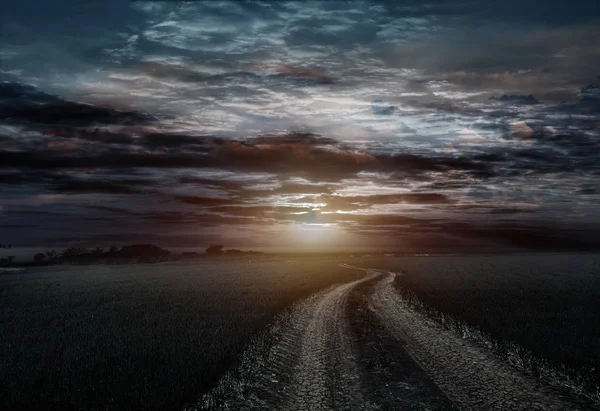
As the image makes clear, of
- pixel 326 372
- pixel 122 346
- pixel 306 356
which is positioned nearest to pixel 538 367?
pixel 326 372

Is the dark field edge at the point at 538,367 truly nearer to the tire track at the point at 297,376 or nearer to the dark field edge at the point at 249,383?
the tire track at the point at 297,376

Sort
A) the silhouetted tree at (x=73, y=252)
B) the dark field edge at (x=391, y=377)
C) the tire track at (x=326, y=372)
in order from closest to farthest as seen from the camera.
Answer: the dark field edge at (x=391, y=377) → the tire track at (x=326, y=372) → the silhouetted tree at (x=73, y=252)

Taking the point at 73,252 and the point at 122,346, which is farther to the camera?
the point at 73,252

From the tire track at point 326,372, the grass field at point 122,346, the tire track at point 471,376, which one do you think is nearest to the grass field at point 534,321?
the tire track at point 471,376

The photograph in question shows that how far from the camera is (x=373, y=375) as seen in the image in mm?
12461

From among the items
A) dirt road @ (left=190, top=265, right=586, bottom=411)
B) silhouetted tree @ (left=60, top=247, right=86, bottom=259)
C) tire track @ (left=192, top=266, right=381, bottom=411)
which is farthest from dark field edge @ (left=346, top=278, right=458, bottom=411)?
silhouetted tree @ (left=60, top=247, right=86, bottom=259)

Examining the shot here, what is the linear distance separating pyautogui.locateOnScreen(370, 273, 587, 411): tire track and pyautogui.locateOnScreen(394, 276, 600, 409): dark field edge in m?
0.41

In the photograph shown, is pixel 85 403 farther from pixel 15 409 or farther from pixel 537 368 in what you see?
pixel 537 368

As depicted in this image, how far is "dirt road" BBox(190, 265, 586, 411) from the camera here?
34.3 feet

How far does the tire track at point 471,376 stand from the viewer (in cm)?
1035

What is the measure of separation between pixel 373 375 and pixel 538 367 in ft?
16.9

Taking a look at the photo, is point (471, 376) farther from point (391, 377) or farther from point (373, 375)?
point (373, 375)

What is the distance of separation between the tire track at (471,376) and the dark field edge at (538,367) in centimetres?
41

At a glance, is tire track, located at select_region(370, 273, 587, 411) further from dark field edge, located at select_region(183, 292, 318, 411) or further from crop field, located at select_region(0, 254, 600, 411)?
dark field edge, located at select_region(183, 292, 318, 411)
